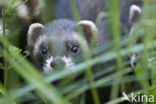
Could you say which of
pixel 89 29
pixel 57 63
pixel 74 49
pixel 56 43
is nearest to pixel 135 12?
pixel 89 29

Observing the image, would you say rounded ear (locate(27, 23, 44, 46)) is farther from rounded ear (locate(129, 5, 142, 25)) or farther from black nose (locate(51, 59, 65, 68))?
rounded ear (locate(129, 5, 142, 25))

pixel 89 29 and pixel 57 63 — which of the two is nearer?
pixel 57 63

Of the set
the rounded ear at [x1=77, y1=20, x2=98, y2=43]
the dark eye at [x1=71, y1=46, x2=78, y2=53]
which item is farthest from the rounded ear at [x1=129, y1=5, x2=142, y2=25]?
the dark eye at [x1=71, y1=46, x2=78, y2=53]

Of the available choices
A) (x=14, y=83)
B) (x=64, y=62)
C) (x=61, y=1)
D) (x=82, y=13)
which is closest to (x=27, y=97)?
(x=14, y=83)

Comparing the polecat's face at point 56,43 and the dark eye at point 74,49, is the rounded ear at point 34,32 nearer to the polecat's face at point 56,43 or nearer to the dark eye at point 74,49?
the polecat's face at point 56,43

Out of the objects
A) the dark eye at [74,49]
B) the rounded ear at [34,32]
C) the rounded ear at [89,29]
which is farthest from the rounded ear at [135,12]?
the rounded ear at [34,32]

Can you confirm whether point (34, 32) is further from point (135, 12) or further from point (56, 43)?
point (135, 12)

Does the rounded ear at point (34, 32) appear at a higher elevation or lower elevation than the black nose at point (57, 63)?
higher

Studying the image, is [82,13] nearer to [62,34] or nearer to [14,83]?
[62,34]
